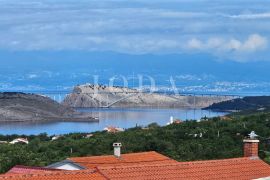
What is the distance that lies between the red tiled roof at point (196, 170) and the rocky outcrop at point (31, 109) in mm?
135239

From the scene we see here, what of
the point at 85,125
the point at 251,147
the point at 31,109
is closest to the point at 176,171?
the point at 251,147

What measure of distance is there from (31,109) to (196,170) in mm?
147587

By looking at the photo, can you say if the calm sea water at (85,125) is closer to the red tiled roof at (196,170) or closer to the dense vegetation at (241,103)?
the dense vegetation at (241,103)

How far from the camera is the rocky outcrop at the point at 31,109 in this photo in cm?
15462

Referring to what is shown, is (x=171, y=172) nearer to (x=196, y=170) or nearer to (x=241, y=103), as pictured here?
(x=196, y=170)

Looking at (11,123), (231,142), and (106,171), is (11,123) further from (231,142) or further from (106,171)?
(106,171)

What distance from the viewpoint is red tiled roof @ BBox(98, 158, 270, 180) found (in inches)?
513

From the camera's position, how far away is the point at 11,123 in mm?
148000

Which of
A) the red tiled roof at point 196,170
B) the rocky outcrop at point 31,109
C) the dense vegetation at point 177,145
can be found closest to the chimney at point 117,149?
the red tiled roof at point 196,170

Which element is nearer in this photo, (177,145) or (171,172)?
(171,172)

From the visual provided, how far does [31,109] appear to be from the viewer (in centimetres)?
16025

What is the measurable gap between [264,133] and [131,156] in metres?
22.1

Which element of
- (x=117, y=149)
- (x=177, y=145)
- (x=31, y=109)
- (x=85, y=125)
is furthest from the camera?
(x=31, y=109)

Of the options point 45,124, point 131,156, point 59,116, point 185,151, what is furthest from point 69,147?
point 59,116
